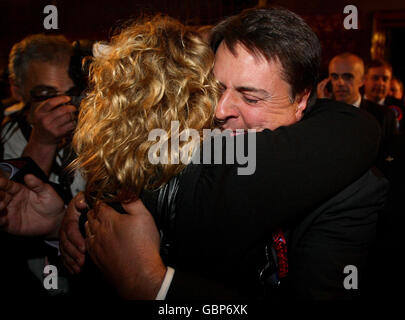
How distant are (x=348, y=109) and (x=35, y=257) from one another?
1.33 m

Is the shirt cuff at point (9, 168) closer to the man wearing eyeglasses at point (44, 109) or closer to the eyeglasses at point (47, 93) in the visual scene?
the man wearing eyeglasses at point (44, 109)

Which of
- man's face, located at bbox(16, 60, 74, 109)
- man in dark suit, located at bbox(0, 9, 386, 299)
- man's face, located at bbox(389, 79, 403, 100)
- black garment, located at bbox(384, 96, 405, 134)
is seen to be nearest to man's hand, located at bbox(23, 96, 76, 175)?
man's face, located at bbox(16, 60, 74, 109)

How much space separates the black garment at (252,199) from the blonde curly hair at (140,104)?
10cm

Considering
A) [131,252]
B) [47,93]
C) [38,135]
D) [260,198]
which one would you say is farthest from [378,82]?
[131,252]

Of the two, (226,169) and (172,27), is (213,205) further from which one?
(172,27)

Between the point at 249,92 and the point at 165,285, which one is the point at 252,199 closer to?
the point at 165,285

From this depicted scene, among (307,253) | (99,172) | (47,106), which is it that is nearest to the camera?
(99,172)

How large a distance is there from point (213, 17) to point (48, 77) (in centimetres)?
289

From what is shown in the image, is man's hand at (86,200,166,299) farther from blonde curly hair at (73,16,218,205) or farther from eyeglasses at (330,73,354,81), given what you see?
eyeglasses at (330,73,354,81)

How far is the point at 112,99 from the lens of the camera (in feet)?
3.08

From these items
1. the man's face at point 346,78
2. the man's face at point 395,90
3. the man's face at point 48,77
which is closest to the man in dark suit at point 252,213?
the man's face at point 48,77

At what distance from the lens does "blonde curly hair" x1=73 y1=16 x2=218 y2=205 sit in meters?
0.92

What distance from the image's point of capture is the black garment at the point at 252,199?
0.85m
